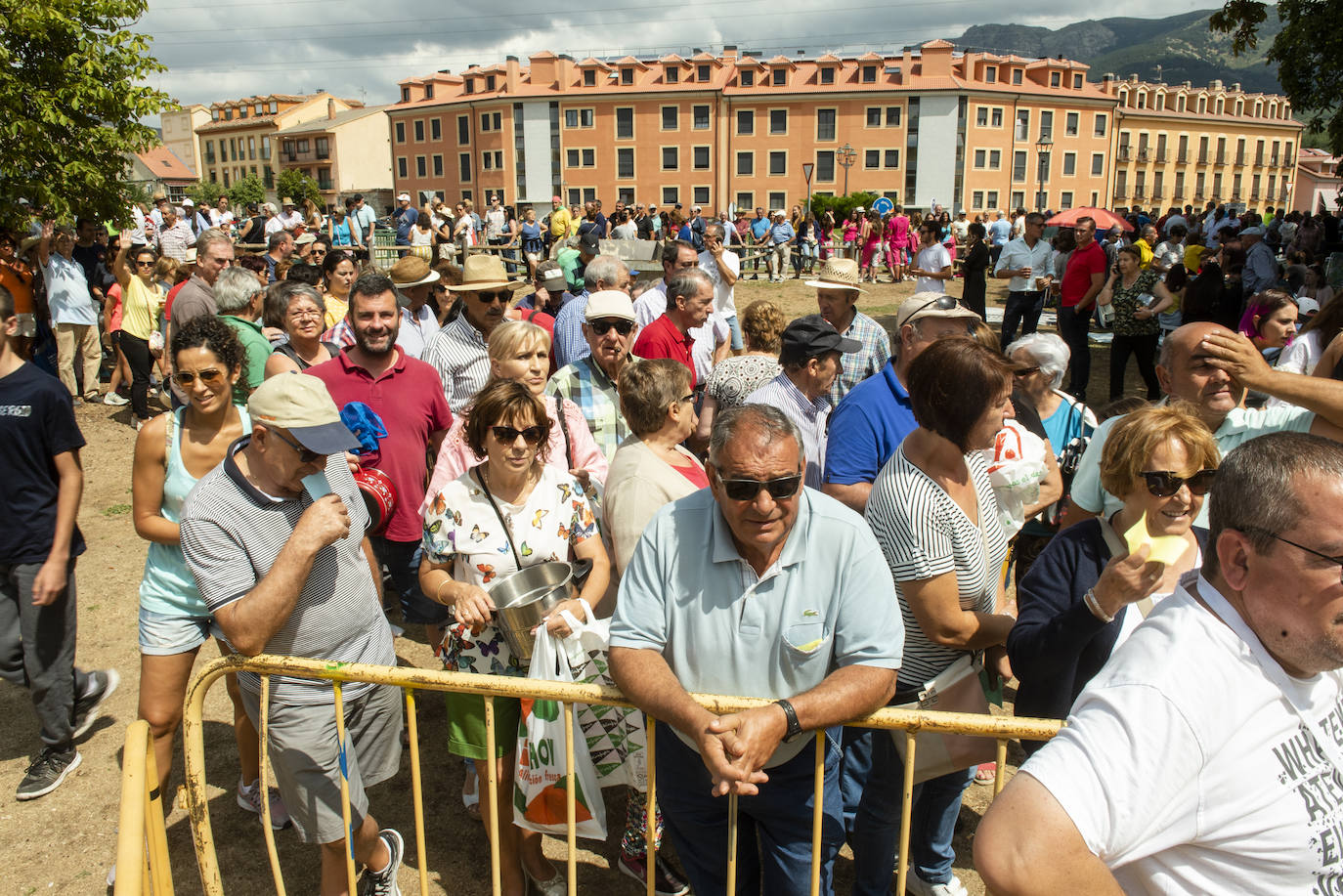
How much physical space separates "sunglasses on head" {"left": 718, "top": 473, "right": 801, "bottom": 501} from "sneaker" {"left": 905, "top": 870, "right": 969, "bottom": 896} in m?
1.75

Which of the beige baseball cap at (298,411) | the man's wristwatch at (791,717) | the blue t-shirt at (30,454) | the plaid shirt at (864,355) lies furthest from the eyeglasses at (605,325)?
the man's wristwatch at (791,717)

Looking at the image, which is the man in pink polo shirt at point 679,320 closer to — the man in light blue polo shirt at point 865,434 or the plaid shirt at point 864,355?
the plaid shirt at point 864,355

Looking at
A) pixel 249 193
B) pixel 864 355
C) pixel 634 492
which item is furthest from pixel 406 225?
pixel 249 193

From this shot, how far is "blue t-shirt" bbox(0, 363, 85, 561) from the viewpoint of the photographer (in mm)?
3666

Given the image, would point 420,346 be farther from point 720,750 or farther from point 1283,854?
point 1283,854

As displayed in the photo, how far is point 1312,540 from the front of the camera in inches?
57.6

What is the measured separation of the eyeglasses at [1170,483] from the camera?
2473 mm

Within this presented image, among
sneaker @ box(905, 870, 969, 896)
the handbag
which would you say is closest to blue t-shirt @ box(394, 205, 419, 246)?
sneaker @ box(905, 870, 969, 896)

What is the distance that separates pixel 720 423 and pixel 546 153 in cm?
7048

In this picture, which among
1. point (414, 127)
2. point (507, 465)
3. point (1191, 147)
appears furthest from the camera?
point (1191, 147)

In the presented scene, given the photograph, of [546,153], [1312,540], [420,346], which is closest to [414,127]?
[546,153]

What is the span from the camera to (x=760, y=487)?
2.18m

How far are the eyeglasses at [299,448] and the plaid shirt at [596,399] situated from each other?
184 cm

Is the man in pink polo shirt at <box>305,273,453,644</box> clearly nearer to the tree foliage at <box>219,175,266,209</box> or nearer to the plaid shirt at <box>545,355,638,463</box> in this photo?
the plaid shirt at <box>545,355,638,463</box>
